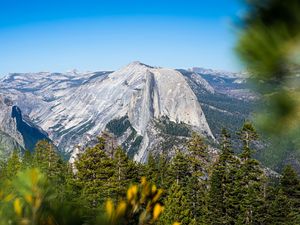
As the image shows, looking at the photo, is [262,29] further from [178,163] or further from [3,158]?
[178,163]

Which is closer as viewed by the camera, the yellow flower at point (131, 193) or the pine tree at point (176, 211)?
the yellow flower at point (131, 193)

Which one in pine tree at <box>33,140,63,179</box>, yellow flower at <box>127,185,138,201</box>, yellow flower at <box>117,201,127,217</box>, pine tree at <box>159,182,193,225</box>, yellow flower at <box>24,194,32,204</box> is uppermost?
yellow flower at <box>24,194,32,204</box>

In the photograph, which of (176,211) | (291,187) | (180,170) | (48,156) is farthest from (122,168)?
(48,156)

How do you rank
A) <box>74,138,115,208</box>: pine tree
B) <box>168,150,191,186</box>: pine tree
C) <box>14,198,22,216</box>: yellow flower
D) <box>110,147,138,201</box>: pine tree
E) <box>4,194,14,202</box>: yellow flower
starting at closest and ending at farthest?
<box>14,198,22,216</box>: yellow flower
<box>4,194,14,202</box>: yellow flower
<box>74,138,115,208</box>: pine tree
<box>110,147,138,201</box>: pine tree
<box>168,150,191,186</box>: pine tree

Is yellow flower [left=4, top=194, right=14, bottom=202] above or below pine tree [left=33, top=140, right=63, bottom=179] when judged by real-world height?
above

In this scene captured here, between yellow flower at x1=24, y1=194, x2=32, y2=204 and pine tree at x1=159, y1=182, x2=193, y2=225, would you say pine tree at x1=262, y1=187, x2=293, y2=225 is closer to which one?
pine tree at x1=159, y1=182, x2=193, y2=225

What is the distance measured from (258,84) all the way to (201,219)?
44660 mm

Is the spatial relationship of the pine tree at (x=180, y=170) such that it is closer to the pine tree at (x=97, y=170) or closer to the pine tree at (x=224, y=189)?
the pine tree at (x=224, y=189)

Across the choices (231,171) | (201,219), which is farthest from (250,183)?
(201,219)

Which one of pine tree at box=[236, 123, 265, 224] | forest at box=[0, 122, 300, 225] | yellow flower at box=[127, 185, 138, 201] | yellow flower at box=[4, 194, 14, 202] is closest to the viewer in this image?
yellow flower at box=[4, 194, 14, 202]

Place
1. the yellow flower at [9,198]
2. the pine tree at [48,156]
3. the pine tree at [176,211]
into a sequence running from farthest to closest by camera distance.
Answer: the pine tree at [48,156], the pine tree at [176,211], the yellow flower at [9,198]

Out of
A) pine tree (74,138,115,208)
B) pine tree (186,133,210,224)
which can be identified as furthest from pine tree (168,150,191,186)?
pine tree (74,138,115,208)

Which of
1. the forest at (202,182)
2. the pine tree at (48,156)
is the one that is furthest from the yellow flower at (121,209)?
the pine tree at (48,156)

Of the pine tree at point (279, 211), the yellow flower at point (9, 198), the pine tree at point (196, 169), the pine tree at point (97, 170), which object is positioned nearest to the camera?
the yellow flower at point (9, 198)
